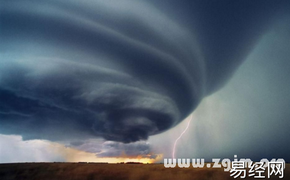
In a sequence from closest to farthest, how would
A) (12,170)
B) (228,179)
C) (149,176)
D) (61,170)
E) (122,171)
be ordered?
1. (228,179)
2. (149,176)
3. (122,171)
4. (61,170)
5. (12,170)

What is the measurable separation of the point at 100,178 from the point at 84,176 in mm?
2078

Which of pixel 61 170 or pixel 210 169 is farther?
pixel 61 170

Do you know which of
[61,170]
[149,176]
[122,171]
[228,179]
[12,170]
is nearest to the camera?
[228,179]

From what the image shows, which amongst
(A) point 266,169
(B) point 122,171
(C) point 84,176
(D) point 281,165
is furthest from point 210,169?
(C) point 84,176

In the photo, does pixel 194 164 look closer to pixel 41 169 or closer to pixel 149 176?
pixel 149 176

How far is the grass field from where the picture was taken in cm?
2402

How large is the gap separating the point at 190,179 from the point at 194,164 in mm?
6384

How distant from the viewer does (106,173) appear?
2592 centimetres

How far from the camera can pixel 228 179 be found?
22.8 m

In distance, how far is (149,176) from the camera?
24344 mm

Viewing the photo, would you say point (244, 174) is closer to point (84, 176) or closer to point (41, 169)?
point (84, 176)

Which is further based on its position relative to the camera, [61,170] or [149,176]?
[61,170]

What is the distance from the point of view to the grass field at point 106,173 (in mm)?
24016

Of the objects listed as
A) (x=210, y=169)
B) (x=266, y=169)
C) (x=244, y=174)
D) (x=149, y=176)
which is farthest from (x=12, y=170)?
(x=266, y=169)
